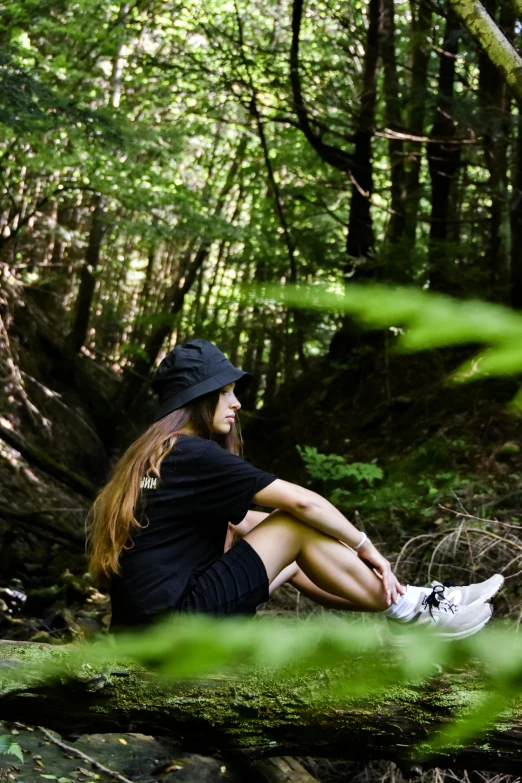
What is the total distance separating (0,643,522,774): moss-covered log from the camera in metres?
1.86

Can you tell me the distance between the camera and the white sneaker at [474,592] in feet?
9.14

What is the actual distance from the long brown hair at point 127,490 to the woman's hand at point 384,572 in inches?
31.7

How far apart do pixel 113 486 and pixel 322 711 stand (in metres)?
1.25

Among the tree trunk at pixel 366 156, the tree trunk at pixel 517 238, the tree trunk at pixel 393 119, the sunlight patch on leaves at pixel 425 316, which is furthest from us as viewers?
the tree trunk at pixel 366 156

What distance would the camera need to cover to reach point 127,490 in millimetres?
2828

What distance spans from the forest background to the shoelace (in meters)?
1.07

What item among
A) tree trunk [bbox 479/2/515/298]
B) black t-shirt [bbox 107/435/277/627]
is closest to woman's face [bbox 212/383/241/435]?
black t-shirt [bbox 107/435/277/627]

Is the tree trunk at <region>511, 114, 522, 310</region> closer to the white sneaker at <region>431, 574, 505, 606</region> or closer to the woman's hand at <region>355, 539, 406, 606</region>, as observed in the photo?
the white sneaker at <region>431, 574, 505, 606</region>

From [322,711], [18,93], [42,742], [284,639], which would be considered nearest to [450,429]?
[18,93]

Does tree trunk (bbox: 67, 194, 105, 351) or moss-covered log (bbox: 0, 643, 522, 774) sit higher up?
tree trunk (bbox: 67, 194, 105, 351)

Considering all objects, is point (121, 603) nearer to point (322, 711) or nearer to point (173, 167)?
point (322, 711)

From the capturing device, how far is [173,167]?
13.5 m

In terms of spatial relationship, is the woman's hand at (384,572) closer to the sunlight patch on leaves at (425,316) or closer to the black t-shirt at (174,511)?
the black t-shirt at (174,511)

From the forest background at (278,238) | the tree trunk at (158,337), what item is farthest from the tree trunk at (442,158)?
the tree trunk at (158,337)
